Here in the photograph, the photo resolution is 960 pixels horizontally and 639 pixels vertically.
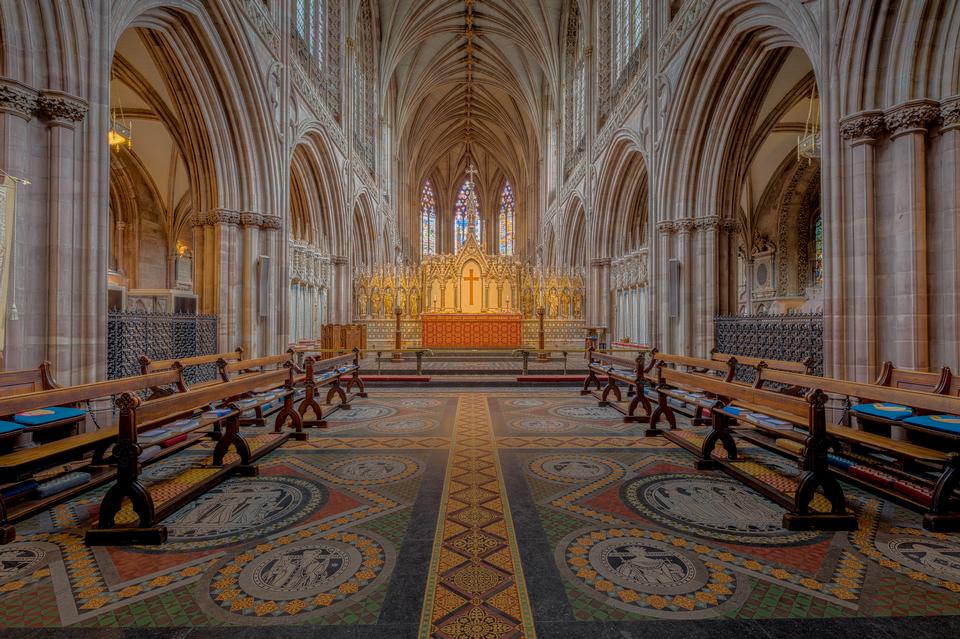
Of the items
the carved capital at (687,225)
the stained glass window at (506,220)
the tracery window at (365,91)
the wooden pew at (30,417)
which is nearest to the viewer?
the wooden pew at (30,417)

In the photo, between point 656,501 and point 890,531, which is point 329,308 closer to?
point 656,501

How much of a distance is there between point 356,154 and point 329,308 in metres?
6.64

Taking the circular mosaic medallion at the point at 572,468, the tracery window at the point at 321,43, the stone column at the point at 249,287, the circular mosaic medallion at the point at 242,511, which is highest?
the tracery window at the point at 321,43

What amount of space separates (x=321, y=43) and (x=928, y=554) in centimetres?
1754

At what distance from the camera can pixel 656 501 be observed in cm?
342

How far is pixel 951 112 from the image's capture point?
16.6 feet

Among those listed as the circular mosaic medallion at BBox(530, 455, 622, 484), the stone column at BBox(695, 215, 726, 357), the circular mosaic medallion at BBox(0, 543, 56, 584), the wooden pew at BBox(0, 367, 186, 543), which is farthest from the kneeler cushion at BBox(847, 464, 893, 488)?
the stone column at BBox(695, 215, 726, 357)

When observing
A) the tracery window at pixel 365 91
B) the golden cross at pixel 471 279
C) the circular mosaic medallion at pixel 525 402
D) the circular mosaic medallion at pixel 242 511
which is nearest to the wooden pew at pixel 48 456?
the circular mosaic medallion at pixel 242 511

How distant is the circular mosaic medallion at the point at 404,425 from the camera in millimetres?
5621

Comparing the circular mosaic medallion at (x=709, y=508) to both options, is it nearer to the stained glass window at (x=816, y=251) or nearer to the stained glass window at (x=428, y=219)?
the stained glass window at (x=816, y=251)

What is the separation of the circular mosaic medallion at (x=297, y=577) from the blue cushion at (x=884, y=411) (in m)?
4.47

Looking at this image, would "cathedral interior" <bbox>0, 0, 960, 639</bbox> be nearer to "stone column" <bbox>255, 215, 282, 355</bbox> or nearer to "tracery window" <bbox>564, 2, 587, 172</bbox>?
"stone column" <bbox>255, 215, 282, 355</bbox>

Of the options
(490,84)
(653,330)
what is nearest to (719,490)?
(653,330)

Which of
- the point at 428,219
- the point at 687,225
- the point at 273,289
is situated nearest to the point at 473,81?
the point at 428,219
